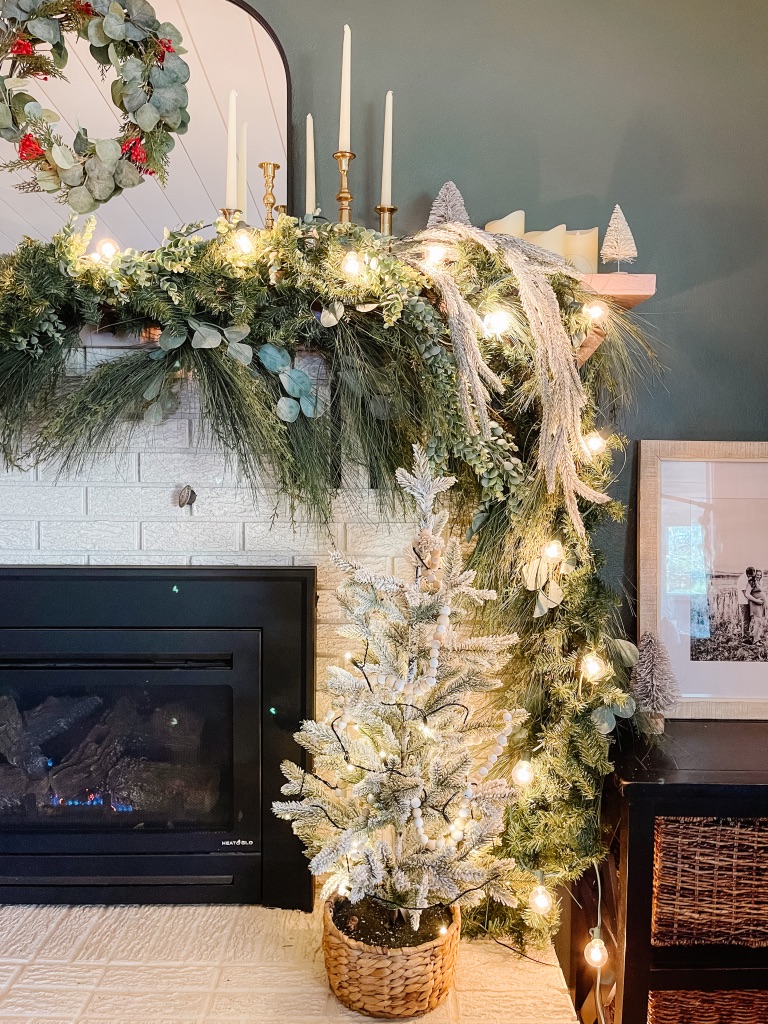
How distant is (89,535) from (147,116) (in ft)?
2.71

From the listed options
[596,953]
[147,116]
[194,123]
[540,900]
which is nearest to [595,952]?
[596,953]

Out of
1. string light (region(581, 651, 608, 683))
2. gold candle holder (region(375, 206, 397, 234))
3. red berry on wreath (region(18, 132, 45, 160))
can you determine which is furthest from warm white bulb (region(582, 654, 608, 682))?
red berry on wreath (region(18, 132, 45, 160))

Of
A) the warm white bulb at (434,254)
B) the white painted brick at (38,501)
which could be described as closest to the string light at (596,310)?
the warm white bulb at (434,254)

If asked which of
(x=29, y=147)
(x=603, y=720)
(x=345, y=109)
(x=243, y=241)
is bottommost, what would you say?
(x=603, y=720)

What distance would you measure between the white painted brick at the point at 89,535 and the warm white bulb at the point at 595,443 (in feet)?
3.13

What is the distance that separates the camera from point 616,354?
1517 mm

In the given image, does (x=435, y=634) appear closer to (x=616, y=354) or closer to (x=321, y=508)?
(x=321, y=508)

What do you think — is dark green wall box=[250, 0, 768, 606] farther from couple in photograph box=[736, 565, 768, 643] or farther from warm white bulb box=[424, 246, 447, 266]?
couple in photograph box=[736, 565, 768, 643]

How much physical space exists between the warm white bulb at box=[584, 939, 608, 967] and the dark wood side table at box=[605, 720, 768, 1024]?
0.06 m

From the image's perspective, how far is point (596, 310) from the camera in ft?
4.59

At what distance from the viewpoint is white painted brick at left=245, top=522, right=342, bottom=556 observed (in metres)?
1.59

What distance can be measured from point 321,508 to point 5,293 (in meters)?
0.69

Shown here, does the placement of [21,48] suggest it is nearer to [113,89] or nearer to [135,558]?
[113,89]

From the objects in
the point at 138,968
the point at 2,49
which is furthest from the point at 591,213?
the point at 138,968
